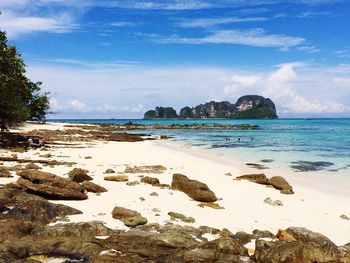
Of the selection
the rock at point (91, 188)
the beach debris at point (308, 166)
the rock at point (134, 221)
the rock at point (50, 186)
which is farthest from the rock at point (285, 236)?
the beach debris at point (308, 166)

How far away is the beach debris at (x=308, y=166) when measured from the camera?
27888mm

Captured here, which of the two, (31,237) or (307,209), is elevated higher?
(31,237)

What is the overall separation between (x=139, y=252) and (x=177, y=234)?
140cm

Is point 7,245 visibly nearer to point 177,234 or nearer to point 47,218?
point 47,218

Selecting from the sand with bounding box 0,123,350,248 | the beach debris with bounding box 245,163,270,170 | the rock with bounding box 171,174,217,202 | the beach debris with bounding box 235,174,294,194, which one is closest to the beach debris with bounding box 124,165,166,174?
the sand with bounding box 0,123,350,248

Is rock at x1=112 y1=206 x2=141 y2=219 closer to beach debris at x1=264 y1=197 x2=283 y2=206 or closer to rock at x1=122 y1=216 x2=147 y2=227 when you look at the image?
rock at x1=122 y1=216 x2=147 y2=227

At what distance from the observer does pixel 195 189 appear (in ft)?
51.5

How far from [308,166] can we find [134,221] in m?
22.2

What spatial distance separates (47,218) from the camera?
10977 mm

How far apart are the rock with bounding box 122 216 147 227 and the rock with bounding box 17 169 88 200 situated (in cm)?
334

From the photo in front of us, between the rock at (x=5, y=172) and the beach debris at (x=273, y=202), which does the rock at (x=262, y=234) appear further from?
the rock at (x=5, y=172)

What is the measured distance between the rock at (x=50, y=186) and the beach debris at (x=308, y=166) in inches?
727

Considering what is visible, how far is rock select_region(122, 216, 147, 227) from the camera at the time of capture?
36.3 feet

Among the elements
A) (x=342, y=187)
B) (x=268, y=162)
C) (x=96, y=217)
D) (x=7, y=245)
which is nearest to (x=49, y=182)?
(x=96, y=217)
